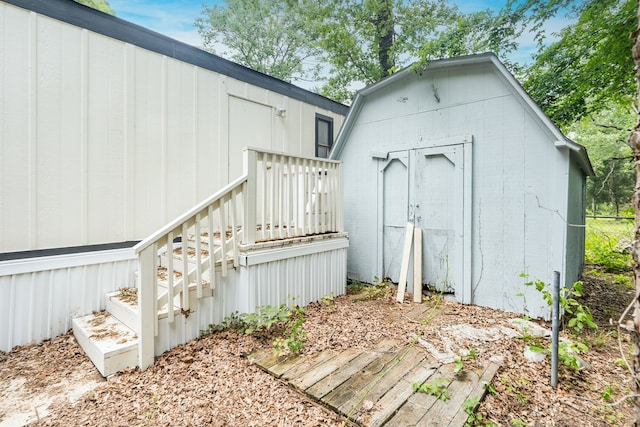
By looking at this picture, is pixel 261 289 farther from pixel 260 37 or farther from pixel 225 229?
pixel 260 37

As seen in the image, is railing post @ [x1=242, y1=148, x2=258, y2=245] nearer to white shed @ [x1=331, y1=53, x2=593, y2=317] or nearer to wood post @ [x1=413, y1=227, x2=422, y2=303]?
white shed @ [x1=331, y1=53, x2=593, y2=317]

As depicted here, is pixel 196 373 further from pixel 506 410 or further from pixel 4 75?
pixel 4 75

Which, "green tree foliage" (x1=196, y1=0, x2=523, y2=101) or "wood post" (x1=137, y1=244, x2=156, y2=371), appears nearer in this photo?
"wood post" (x1=137, y1=244, x2=156, y2=371)

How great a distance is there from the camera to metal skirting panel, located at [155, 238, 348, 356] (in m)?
2.77

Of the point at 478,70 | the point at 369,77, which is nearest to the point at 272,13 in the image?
the point at 369,77

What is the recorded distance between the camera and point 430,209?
14.2 feet

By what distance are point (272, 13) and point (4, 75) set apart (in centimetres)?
1005

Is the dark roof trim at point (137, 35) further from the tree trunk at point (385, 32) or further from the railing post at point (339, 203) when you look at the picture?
the tree trunk at point (385, 32)

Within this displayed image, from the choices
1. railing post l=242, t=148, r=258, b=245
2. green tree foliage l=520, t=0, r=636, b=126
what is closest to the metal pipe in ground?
railing post l=242, t=148, r=258, b=245

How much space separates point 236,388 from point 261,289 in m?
1.17

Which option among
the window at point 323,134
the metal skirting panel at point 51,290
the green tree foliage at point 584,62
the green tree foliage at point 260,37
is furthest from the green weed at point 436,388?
the green tree foliage at point 260,37

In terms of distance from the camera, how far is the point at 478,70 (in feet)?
12.7

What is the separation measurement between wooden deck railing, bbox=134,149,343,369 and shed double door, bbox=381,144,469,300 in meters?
0.95

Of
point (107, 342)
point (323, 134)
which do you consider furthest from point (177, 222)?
point (323, 134)
